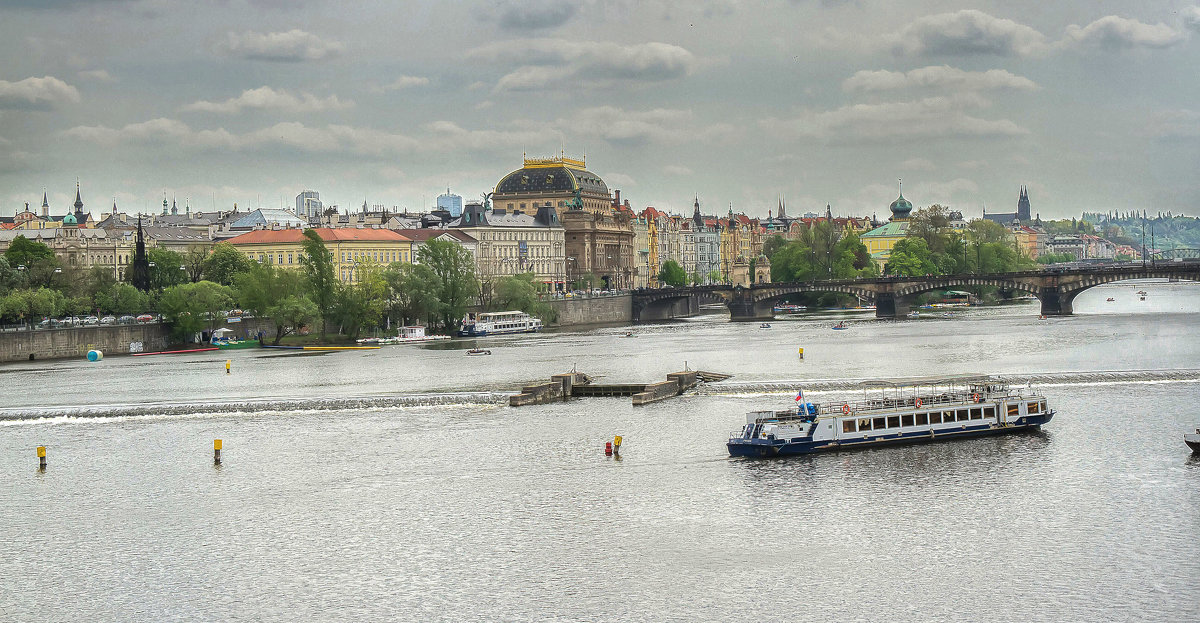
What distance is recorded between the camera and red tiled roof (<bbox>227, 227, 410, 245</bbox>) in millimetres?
145750

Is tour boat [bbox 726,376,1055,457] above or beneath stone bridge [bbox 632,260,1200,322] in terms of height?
beneath

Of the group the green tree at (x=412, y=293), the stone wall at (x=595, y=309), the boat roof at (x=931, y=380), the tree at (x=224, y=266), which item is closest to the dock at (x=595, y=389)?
the boat roof at (x=931, y=380)

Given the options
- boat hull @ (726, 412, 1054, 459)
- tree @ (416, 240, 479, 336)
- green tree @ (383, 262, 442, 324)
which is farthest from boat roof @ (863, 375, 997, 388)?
tree @ (416, 240, 479, 336)

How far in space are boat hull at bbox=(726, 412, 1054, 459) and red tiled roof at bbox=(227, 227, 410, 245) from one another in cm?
10232

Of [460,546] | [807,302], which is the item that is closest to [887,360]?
[460,546]

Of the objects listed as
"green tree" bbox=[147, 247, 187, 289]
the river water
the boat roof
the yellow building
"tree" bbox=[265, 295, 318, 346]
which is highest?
the yellow building

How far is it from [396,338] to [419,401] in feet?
160

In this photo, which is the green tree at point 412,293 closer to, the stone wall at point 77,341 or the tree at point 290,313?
the tree at point 290,313

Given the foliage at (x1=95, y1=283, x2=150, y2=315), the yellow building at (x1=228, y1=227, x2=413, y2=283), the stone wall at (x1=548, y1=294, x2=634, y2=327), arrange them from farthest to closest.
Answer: the yellow building at (x1=228, y1=227, x2=413, y2=283)
the stone wall at (x1=548, y1=294, x2=634, y2=327)
the foliage at (x1=95, y1=283, x2=150, y2=315)

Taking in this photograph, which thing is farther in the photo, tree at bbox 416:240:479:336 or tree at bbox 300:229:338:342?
tree at bbox 416:240:479:336

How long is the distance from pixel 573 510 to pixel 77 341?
67038 mm

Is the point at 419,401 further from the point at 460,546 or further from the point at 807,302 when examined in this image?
the point at 807,302

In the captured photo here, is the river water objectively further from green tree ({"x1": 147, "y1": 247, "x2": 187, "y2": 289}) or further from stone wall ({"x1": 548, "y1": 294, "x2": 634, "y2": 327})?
stone wall ({"x1": 548, "y1": 294, "x2": 634, "y2": 327})

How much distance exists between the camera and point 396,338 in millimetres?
110750
